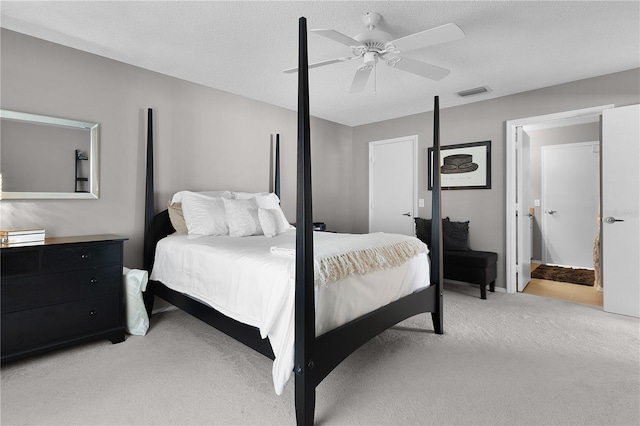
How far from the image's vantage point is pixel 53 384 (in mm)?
1999

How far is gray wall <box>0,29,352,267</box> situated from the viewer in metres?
2.64

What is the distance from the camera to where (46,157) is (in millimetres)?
2734

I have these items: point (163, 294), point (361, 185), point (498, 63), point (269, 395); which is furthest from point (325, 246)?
point (361, 185)

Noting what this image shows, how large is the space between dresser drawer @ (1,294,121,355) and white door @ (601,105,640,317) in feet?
15.0

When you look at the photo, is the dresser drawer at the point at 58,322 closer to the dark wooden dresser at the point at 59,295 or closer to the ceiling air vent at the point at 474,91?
the dark wooden dresser at the point at 59,295

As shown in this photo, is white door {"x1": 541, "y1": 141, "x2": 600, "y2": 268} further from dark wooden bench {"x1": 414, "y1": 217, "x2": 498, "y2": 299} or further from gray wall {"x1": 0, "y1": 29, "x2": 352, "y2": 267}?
gray wall {"x1": 0, "y1": 29, "x2": 352, "y2": 267}

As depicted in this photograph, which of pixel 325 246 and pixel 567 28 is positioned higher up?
pixel 567 28

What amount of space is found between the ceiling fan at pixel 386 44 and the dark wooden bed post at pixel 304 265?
63cm

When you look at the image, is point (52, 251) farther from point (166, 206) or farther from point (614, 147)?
point (614, 147)

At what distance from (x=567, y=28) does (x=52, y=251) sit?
4.13 metres

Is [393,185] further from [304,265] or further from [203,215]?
[304,265]

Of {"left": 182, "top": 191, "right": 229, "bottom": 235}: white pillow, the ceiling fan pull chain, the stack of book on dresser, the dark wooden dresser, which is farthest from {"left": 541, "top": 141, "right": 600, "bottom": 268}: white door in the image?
the stack of book on dresser

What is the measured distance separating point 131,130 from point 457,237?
3993mm

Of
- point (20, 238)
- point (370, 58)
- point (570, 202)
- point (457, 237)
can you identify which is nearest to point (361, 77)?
point (370, 58)
